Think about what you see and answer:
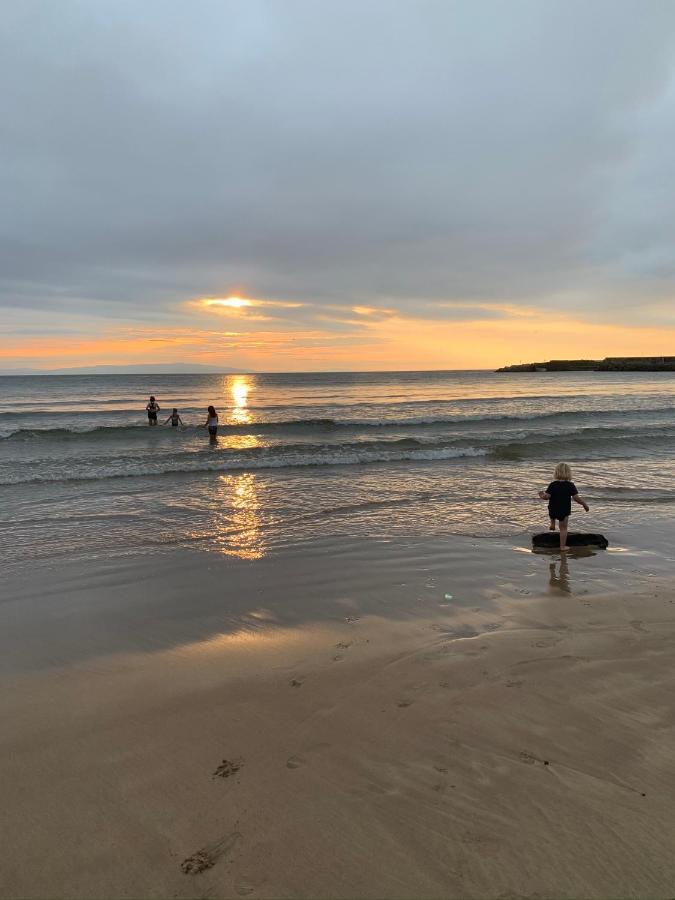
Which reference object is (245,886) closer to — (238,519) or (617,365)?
(238,519)

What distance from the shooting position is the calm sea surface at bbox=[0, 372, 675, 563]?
1035 cm

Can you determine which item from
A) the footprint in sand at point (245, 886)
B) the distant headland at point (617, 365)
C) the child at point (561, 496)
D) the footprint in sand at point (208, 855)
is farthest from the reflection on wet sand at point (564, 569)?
the distant headland at point (617, 365)

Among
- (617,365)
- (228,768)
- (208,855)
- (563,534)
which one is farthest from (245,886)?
(617,365)

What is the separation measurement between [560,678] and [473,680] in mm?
755

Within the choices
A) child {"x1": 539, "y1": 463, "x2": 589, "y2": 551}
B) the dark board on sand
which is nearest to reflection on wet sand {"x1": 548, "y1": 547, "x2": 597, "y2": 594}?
the dark board on sand

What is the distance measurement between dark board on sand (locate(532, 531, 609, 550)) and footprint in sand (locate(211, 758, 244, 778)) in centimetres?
691

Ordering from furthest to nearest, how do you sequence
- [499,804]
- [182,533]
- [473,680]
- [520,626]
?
[182,533]
[520,626]
[473,680]
[499,804]

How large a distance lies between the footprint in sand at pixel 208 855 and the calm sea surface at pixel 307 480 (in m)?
5.97

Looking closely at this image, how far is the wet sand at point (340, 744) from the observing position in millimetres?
2736

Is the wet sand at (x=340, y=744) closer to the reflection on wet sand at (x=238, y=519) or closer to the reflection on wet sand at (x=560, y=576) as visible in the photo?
the reflection on wet sand at (x=560, y=576)

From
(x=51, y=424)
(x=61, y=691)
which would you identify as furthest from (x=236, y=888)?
(x=51, y=424)

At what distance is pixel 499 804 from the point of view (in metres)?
3.12

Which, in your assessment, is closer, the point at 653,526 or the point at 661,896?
the point at 661,896

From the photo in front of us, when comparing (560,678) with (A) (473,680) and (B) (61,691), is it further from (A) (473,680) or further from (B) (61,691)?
(B) (61,691)
